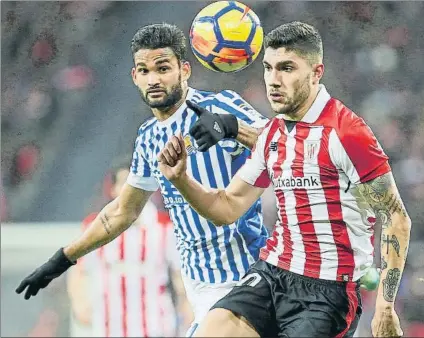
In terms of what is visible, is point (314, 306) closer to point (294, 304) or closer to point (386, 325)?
point (294, 304)

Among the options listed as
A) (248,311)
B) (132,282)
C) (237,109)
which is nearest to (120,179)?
(132,282)

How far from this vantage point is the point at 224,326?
3760 mm

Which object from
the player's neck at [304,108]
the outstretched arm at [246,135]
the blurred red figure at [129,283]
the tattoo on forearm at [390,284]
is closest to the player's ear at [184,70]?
the outstretched arm at [246,135]

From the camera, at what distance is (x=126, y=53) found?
9.91m

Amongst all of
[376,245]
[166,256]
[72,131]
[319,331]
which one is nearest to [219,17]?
[319,331]

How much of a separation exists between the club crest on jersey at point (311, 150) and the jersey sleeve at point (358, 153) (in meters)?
0.09

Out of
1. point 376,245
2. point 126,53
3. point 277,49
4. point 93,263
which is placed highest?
point 126,53

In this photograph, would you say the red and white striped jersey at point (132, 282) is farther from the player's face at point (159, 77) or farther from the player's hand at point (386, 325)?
the player's hand at point (386, 325)

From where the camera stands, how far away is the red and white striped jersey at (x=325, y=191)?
378cm

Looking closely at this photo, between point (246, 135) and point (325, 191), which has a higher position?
point (246, 135)

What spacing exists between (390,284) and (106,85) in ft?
20.9

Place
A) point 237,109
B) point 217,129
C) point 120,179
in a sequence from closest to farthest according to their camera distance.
A: point 217,129 → point 237,109 → point 120,179

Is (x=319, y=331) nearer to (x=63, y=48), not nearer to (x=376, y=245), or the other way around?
(x=376, y=245)

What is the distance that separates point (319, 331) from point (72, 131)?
6.07 metres
